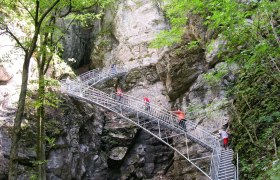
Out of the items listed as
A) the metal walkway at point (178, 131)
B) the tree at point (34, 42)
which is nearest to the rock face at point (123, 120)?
the metal walkway at point (178, 131)

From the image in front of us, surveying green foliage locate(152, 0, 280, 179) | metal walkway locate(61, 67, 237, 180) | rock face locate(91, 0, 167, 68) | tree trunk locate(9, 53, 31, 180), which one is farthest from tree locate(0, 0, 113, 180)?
rock face locate(91, 0, 167, 68)

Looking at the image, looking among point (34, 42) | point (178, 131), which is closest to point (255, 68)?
point (34, 42)

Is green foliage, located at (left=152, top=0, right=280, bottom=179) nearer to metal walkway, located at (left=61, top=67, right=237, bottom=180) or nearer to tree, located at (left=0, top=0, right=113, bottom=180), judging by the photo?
metal walkway, located at (left=61, top=67, right=237, bottom=180)

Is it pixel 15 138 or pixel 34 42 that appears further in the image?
pixel 34 42

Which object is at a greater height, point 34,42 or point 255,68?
point 34,42

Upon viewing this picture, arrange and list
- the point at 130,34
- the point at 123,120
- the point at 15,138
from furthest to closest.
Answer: the point at 130,34, the point at 123,120, the point at 15,138

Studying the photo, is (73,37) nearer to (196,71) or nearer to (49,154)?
(196,71)

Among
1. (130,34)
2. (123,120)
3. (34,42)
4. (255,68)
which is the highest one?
(130,34)

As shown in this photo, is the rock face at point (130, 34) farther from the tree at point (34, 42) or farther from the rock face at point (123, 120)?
the tree at point (34, 42)

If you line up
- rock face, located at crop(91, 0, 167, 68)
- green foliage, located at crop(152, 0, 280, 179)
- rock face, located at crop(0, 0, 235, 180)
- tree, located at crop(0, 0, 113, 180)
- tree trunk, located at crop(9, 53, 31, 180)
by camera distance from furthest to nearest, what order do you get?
rock face, located at crop(91, 0, 167, 68) < rock face, located at crop(0, 0, 235, 180) < tree, located at crop(0, 0, 113, 180) < tree trunk, located at crop(9, 53, 31, 180) < green foliage, located at crop(152, 0, 280, 179)

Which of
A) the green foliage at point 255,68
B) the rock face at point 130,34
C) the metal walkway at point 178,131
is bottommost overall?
the metal walkway at point 178,131

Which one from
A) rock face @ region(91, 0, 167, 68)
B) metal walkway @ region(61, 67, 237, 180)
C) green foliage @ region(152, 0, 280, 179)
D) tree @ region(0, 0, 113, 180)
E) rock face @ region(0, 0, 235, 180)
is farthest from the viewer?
rock face @ region(91, 0, 167, 68)

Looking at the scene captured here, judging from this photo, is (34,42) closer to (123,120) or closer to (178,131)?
(178,131)

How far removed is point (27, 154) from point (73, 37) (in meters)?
15.1
